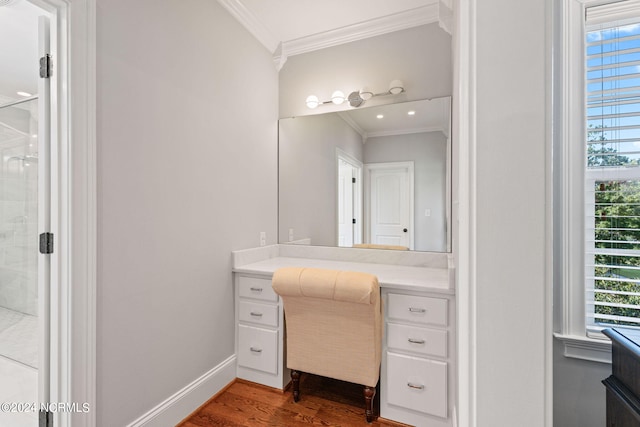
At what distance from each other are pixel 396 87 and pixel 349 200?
0.99 metres

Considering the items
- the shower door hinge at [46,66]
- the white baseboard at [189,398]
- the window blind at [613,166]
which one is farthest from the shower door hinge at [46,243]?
the window blind at [613,166]

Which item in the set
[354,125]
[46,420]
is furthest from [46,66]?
[354,125]

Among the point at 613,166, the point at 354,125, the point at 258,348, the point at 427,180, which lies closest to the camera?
the point at 613,166

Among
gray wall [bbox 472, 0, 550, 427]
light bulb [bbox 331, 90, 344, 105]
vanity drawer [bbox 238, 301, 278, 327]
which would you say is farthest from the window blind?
vanity drawer [bbox 238, 301, 278, 327]

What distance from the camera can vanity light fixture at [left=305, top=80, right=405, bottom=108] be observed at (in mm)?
2357

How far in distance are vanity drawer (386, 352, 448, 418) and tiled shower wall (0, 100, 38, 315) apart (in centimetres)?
208

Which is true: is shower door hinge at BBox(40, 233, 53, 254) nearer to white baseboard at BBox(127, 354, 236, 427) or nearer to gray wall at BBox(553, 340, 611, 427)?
white baseboard at BBox(127, 354, 236, 427)

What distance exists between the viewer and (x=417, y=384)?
5.49 feet

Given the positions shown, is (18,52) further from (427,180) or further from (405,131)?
(427,180)

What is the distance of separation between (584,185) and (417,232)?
44.1 inches

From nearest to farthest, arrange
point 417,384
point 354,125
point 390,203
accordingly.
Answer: point 417,384, point 390,203, point 354,125

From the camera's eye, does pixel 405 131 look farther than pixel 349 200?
No

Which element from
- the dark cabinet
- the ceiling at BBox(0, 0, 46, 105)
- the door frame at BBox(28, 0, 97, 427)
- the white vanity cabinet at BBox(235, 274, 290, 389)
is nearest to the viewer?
the dark cabinet

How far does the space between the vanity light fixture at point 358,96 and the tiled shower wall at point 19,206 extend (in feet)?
6.21
